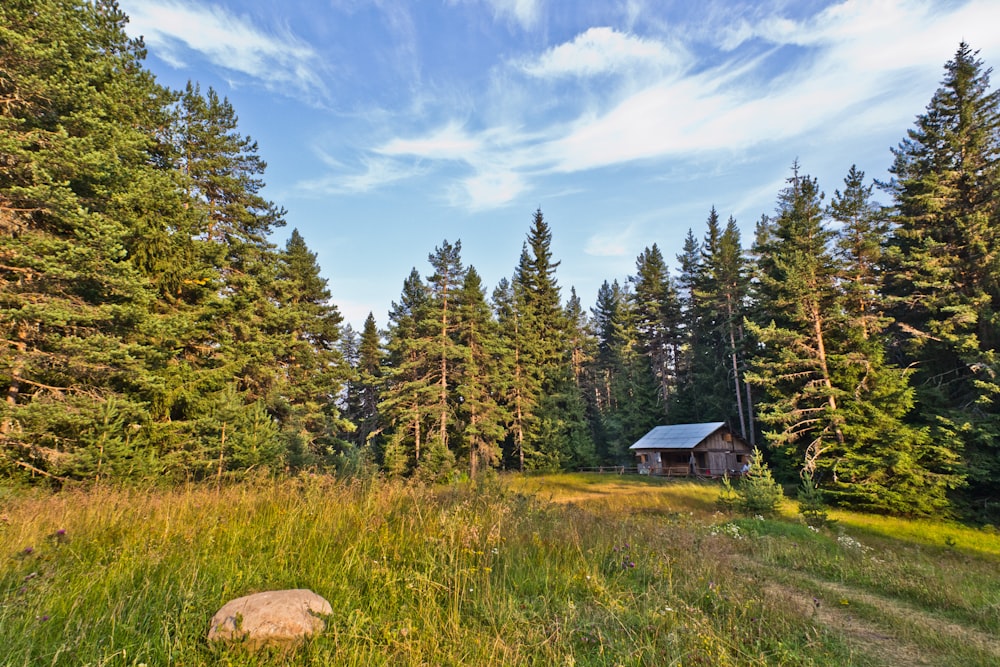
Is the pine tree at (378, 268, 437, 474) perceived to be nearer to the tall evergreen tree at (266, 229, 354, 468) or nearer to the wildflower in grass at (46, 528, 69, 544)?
the tall evergreen tree at (266, 229, 354, 468)

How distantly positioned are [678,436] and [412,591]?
123ft

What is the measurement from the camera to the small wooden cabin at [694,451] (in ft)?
116

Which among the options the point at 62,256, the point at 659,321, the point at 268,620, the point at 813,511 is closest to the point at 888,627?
the point at 268,620

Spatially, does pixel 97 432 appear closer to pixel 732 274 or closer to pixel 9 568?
pixel 9 568

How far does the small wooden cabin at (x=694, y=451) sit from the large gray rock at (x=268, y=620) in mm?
36182

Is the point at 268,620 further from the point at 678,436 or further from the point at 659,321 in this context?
the point at 659,321

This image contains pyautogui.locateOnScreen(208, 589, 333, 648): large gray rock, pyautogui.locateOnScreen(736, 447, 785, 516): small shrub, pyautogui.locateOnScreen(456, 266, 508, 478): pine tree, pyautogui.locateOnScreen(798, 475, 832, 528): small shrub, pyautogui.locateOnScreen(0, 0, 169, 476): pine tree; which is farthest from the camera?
pyautogui.locateOnScreen(456, 266, 508, 478): pine tree

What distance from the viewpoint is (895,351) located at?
27.4 metres

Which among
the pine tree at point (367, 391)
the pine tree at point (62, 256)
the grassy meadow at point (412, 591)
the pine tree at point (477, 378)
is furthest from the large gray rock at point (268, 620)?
the pine tree at point (367, 391)

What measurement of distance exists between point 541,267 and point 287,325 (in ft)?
94.7

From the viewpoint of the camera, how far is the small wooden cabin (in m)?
35.3

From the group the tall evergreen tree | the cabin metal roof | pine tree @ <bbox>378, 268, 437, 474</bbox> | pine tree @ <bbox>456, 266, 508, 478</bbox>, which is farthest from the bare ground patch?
the cabin metal roof

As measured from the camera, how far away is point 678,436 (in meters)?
36.9

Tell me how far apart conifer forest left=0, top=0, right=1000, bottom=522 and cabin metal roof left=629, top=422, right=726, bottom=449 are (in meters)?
4.66
